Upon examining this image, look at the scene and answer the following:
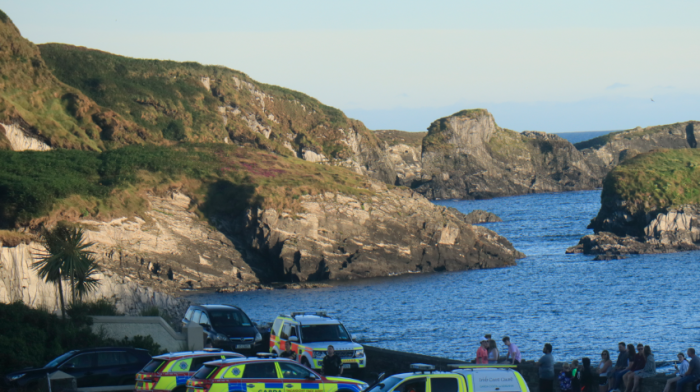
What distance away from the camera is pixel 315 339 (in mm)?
26281

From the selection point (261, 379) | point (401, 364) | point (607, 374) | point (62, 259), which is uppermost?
point (62, 259)

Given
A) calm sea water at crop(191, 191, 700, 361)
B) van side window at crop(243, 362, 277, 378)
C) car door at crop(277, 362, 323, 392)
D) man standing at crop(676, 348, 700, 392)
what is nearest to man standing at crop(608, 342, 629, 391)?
man standing at crop(676, 348, 700, 392)

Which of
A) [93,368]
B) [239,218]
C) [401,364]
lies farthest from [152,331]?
[239,218]

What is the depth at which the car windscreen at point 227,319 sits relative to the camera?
31391mm

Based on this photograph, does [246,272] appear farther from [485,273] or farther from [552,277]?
[552,277]

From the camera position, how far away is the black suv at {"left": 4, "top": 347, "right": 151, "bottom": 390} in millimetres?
21203

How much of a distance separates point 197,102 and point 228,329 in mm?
134811

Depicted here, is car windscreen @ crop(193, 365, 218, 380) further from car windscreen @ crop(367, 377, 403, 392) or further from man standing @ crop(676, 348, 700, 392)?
man standing @ crop(676, 348, 700, 392)

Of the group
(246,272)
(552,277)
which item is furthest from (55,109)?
(552,277)

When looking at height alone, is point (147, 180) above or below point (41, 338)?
above

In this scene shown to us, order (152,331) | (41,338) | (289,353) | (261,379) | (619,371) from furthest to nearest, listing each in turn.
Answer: (152,331) → (41,338) → (289,353) → (619,371) → (261,379)

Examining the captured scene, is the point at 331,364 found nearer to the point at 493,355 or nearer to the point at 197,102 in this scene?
the point at 493,355

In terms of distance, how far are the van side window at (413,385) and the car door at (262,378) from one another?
4.26 m

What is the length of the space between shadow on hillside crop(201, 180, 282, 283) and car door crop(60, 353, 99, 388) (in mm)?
58566
